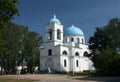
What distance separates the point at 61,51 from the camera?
7275 centimetres

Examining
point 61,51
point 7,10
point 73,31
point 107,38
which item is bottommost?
point 7,10

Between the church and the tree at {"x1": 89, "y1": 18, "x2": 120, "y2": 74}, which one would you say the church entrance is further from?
the tree at {"x1": 89, "y1": 18, "x2": 120, "y2": 74}

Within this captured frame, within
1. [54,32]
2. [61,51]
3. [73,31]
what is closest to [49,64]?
[61,51]

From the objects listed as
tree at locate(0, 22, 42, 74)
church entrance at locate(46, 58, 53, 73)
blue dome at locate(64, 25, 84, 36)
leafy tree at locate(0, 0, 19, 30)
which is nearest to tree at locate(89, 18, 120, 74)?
church entrance at locate(46, 58, 53, 73)

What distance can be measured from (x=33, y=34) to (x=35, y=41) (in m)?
2.06

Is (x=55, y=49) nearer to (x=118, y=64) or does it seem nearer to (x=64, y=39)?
(x=64, y=39)

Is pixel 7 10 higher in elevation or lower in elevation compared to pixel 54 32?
lower

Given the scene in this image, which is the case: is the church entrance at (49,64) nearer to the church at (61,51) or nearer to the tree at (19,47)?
the church at (61,51)

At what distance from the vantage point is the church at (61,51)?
2857 inches

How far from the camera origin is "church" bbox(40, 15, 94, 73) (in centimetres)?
7257

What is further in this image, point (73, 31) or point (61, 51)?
point (73, 31)

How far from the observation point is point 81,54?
7819cm

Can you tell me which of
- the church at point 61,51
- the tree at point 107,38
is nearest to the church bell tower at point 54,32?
the church at point 61,51

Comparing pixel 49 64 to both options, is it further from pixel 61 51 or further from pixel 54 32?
pixel 54 32
